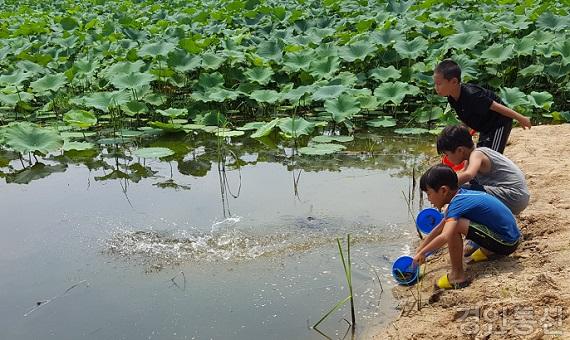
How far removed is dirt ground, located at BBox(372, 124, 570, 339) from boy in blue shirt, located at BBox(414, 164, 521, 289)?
0.47 feet

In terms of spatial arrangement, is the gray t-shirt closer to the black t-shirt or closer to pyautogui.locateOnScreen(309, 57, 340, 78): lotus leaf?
the black t-shirt

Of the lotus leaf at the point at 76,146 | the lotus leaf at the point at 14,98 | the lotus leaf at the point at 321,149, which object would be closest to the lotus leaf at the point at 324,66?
the lotus leaf at the point at 321,149

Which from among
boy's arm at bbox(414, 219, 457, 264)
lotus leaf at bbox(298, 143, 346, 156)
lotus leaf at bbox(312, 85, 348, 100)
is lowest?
lotus leaf at bbox(298, 143, 346, 156)

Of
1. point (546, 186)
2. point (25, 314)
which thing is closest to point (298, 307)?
point (25, 314)

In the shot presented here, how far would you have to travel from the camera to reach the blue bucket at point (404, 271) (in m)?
3.46

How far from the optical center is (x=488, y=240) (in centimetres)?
328

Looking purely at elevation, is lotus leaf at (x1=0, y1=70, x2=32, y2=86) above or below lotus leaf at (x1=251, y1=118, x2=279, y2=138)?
above

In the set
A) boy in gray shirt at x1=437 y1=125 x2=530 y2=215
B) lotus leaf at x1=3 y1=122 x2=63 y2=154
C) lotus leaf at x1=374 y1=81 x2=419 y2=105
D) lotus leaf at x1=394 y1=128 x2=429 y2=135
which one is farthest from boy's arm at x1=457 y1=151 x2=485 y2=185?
lotus leaf at x1=3 y1=122 x2=63 y2=154

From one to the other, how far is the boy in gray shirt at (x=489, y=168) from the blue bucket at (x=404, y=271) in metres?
0.55

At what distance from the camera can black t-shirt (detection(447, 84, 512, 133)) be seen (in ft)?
14.0

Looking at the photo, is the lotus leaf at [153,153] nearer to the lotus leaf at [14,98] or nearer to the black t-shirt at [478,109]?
the lotus leaf at [14,98]

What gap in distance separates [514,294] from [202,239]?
2.02 meters

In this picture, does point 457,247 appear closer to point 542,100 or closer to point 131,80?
point 542,100

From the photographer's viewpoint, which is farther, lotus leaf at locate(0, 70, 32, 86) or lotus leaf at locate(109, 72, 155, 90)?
lotus leaf at locate(0, 70, 32, 86)
